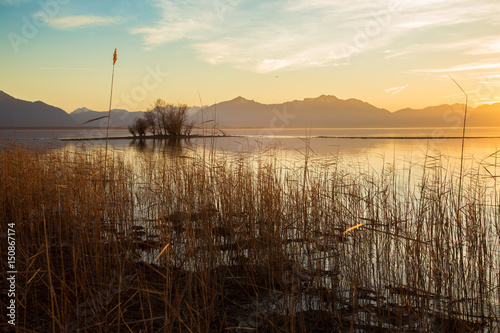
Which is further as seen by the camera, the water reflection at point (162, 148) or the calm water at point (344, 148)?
the water reflection at point (162, 148)

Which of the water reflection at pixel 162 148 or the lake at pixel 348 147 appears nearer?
the lake at pixel 348 147

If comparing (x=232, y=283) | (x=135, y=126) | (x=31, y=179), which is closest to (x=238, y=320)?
(x=232, y=283)

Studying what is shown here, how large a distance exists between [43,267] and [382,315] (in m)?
3.13

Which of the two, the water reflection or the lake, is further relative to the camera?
the water reflection

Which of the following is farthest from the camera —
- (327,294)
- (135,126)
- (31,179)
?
(135,126)

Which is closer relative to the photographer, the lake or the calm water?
the calm water

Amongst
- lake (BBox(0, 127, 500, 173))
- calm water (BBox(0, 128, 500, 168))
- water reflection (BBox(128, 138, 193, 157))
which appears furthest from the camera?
water reflection (BBox(128, 138, 193, 157))

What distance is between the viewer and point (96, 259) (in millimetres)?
2936

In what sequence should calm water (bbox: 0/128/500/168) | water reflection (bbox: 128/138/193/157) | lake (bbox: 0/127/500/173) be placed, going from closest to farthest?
calm water (bbox: 0/128/500/168)
lake (bbox: 0/127/500/173)
water reflection (bbox: 128/138/193/157)

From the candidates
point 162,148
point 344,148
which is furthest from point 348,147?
point 162,148

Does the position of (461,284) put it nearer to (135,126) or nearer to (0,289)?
(0,289)

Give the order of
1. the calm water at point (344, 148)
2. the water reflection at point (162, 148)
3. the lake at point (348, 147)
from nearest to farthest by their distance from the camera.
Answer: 1. the calm water at point (344, 148)
2. the lake at point (348, 147)
3. the water reflection at point (162, 148)

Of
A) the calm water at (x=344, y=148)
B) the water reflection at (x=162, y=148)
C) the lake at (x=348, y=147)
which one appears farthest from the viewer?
the water reflection at (x=162, y=148)

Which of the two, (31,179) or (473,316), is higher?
(31,179)
